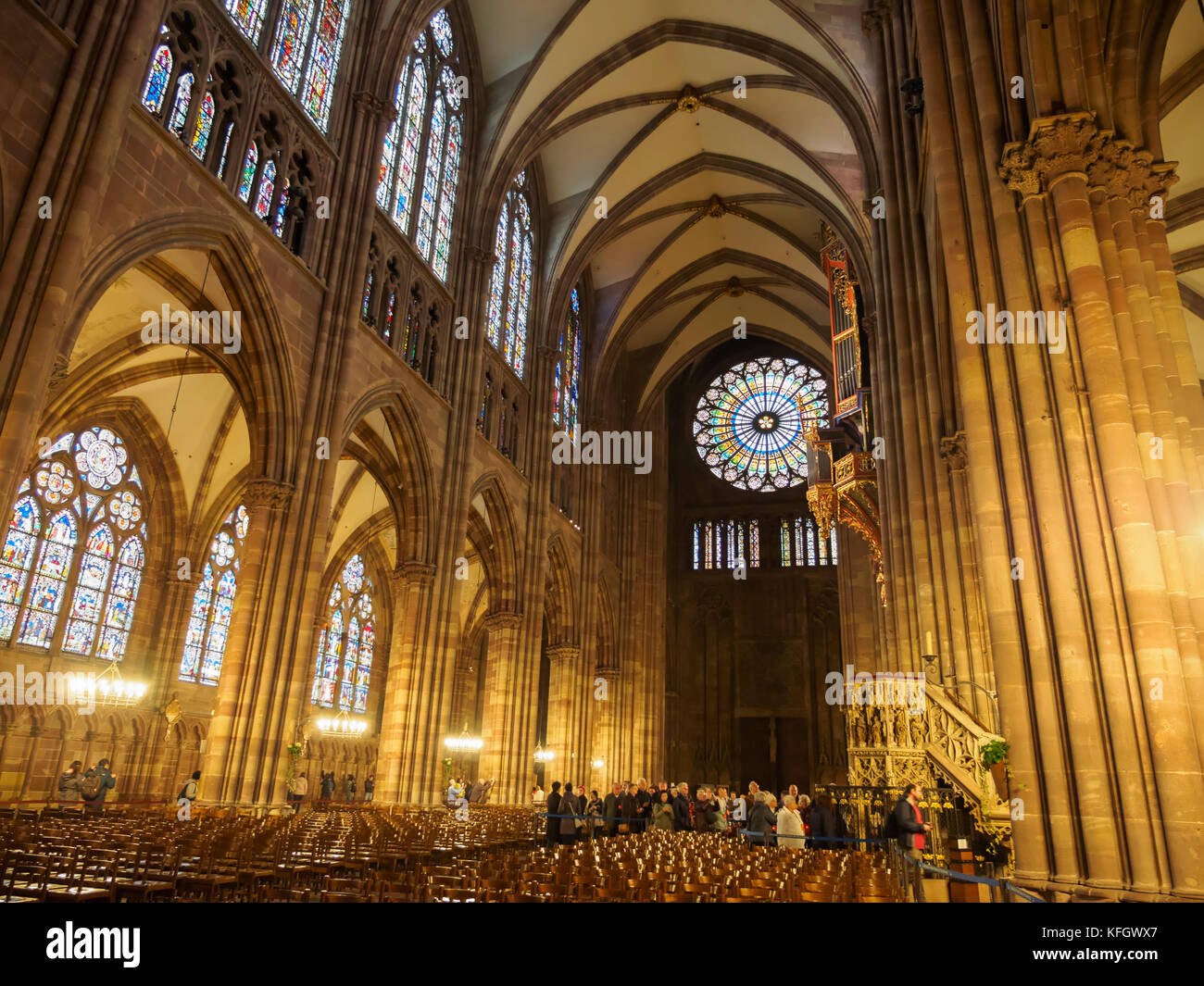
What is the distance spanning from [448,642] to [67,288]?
10.6m

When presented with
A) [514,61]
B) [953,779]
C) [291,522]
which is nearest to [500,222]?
[514,61]

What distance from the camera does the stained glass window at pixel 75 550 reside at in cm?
1691

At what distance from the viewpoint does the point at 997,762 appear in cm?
765

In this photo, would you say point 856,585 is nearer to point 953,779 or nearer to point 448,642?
point 448,642

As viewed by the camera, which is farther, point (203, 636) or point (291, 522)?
point (203, 636)

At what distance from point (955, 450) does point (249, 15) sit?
41.6 ft

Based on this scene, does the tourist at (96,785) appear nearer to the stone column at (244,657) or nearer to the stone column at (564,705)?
the stone column at (244,657)

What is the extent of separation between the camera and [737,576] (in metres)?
34.6

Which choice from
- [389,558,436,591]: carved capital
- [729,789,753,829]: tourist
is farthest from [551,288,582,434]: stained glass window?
[729,789,753,829]: tourist

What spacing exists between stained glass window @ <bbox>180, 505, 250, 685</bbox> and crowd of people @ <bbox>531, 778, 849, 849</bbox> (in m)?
9.43

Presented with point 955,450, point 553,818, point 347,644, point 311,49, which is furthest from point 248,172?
point 347,644

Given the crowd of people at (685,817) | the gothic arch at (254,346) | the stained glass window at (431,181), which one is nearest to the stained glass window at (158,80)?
the gothic arch at (254,346)

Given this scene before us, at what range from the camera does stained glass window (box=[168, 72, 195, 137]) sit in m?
11.4

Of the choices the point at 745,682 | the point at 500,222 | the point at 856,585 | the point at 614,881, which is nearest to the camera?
the point at 614,881
